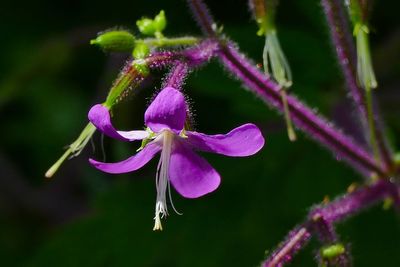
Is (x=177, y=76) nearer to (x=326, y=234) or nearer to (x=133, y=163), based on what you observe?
(x=133, y=163)

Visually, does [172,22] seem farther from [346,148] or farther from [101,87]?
[346,148]

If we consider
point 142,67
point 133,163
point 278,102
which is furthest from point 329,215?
point 142,67

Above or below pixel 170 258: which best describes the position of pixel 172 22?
above

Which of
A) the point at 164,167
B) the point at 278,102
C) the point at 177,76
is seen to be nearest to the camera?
the point at 177,76

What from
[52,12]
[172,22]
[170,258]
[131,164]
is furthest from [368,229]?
[52,12]

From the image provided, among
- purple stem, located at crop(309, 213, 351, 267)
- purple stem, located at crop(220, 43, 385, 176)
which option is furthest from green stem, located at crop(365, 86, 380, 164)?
purple stem, located at crop(309, 213, 351, 267)

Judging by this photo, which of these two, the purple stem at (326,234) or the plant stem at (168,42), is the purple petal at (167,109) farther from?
the purple stem at (326,234)

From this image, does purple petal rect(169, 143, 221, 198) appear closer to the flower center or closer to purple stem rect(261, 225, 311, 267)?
the flower center
